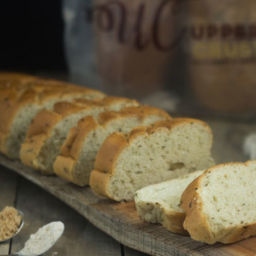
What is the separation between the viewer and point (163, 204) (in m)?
2.23

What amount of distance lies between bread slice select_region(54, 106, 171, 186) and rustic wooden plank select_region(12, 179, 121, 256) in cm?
16

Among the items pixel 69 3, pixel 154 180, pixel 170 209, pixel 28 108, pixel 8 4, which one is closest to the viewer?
pixel 170 209

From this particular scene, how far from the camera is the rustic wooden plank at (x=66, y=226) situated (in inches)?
91.3

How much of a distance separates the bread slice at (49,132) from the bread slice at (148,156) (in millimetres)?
449

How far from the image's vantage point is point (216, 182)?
7.23ft

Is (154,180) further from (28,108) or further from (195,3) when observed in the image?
(195,3)

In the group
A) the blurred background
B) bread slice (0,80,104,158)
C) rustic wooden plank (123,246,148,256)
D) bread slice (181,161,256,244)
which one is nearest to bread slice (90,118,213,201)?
rustic wooden plank (123,246,148,256)

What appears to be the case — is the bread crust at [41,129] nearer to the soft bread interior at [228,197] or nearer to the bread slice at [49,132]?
the bread slice at [49,132]

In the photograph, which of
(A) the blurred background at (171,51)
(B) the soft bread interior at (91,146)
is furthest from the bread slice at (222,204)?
(A) the blurred background at (171,51)

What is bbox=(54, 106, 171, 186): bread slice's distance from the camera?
2.71m

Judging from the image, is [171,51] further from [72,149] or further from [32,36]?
[32,36]

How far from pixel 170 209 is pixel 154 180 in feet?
1.36

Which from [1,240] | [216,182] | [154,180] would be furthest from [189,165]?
[1,240]

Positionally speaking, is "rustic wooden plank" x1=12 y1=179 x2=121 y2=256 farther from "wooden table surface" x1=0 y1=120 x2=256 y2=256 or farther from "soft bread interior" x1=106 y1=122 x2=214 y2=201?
"soft bread interior" x1=106 y1=122 x2=214 y2=201
